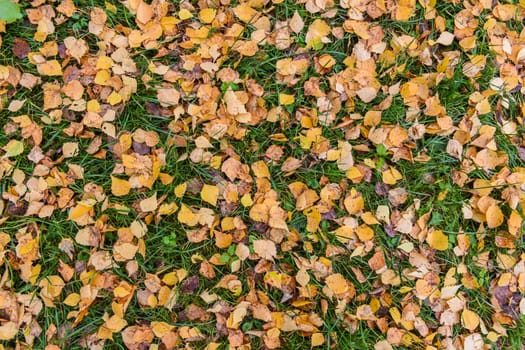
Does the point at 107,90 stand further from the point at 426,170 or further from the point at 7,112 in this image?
the point at 426,170

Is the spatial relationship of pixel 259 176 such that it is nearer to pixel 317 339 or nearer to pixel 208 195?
pixel 208 195

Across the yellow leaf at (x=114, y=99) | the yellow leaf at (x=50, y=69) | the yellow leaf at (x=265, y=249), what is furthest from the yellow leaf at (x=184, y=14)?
the yellow leaf at (x=265, y=249)

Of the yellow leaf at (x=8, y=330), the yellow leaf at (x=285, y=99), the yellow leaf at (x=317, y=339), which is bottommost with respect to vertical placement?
the yellow leaf at (x=8, y=330)

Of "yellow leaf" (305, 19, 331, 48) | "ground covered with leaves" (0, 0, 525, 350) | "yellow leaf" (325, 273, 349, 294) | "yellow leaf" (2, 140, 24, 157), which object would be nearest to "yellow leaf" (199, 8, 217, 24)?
"ground covered with leaves" (0, 0, 525, 350)

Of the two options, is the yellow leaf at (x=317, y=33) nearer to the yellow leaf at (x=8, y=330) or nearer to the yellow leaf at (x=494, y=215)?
the yellow leaf at (x=494, y=215)

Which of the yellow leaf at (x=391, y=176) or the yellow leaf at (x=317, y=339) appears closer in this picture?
the yellow leaf at (x=317, y=339)

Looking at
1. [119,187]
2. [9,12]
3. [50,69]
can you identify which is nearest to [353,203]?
[119,187]

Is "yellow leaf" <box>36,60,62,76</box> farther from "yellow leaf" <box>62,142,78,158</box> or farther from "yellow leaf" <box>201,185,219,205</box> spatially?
"yellow leaf" <box>201,185,219,205</box>

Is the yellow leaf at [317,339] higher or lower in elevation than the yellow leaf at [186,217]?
lower
